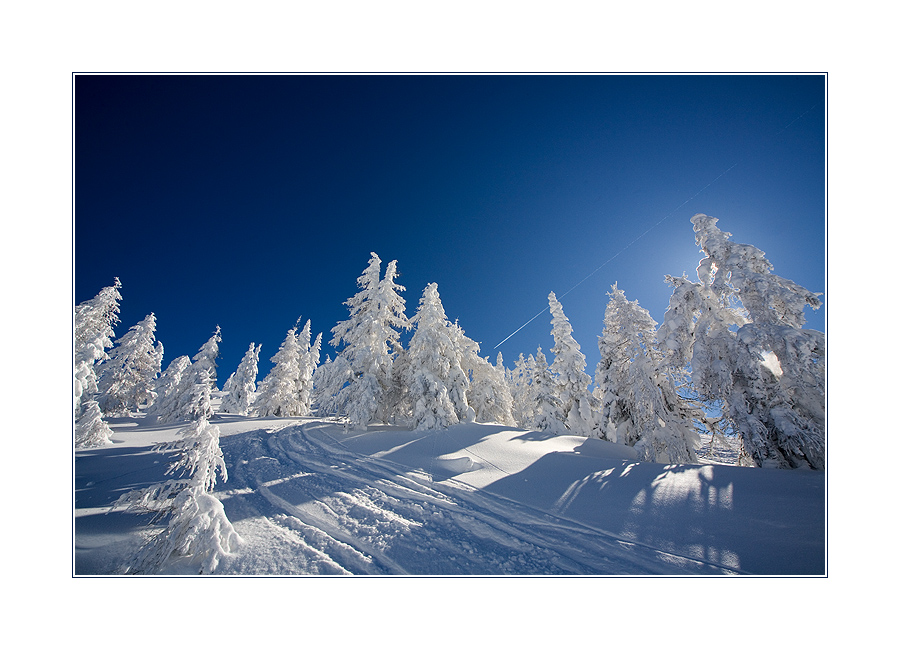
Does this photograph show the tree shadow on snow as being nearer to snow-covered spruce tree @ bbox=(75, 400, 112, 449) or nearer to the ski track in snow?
the ski track in snow

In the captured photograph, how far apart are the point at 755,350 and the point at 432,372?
544 inches

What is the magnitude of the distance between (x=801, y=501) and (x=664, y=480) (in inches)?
107

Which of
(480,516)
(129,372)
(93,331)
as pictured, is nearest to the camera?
(480,516)

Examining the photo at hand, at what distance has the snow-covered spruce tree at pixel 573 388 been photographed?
21.7 m

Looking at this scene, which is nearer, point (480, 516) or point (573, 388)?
point (480, 516)

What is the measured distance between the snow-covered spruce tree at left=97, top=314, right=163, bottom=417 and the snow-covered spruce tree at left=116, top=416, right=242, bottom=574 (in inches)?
1217

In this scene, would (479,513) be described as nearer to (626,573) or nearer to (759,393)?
(626,573)

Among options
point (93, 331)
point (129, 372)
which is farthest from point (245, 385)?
point (93, 331)

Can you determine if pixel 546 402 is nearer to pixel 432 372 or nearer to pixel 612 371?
pixel 612 371

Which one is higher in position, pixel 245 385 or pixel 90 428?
pixel 90 428

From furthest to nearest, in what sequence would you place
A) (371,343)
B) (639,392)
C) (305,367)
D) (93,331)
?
1. (305,367)
2. (371,343)
3. (93,331)
4. (639,392)

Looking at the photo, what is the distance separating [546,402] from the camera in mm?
21219

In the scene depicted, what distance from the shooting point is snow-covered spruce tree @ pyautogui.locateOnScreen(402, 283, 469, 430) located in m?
16.2

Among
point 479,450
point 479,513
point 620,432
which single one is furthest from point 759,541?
point 620,432
